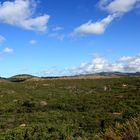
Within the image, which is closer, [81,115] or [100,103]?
[81,115]

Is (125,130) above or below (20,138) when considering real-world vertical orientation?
above

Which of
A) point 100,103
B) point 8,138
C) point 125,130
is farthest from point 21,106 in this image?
point 125,130

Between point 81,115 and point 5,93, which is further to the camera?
point 5,93

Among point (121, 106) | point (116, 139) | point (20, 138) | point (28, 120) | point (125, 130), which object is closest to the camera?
point (116, 139)

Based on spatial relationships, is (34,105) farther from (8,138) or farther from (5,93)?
(8,138)

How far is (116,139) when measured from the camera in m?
8.37

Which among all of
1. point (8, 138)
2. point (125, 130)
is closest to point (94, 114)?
point (8, 138)

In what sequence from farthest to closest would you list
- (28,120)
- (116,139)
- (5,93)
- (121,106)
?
(5,93), (121,106), (28,120), (116,139)

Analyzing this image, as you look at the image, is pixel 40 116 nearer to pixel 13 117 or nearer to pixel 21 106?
pixel 13 117

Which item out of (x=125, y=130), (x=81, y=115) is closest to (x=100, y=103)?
(x=81, y=115)

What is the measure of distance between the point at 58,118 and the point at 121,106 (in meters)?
8.88

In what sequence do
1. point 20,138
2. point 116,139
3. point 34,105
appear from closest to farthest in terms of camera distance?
point 116,139, point 20,138, point 34,105

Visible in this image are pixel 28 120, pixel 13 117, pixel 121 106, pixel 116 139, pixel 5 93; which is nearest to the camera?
pixel 116 139

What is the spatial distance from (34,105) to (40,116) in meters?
8.80
